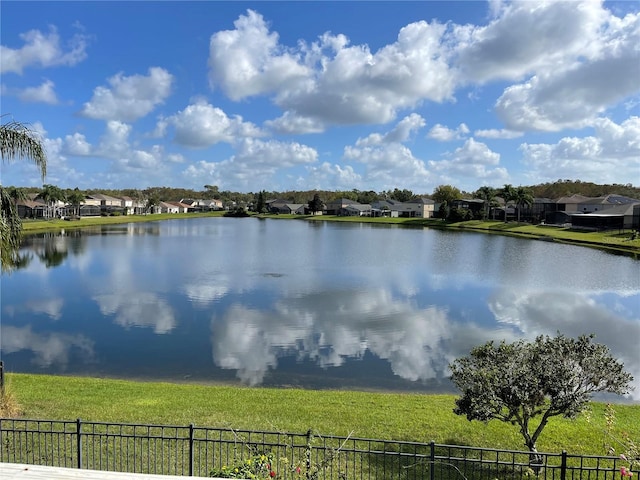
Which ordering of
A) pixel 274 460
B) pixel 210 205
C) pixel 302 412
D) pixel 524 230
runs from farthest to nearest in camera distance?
1. pixel 210 205
2. pixel 524 230
3. pixel 302 412
4. pixel 274 460

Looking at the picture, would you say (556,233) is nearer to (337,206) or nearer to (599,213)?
(599,213)

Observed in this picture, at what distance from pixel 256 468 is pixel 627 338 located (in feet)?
64.8

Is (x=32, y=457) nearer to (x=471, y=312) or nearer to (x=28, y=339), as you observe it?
(x=28, y=339)

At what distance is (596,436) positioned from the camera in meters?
10.0

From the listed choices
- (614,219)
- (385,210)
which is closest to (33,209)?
(385,210)

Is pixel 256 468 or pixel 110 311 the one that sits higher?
pixel 256 468

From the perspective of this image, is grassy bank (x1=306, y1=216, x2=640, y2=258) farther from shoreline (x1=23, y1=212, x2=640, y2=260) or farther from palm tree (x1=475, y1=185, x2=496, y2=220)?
palm tree (x1=475, y1=185, x2=496, y2=220)

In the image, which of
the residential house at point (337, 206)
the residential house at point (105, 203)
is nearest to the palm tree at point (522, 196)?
the residential house at point (337, 206)

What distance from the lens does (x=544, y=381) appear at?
805cm

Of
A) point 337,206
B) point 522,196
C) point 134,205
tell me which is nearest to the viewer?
point 522,196

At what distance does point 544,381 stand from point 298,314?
15891 mm

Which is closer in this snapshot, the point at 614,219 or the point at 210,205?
the point at 614,219

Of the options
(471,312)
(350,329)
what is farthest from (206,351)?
(471,312)

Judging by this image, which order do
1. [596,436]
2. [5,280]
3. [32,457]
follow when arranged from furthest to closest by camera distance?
[5,280], [596,436], [32,457]
